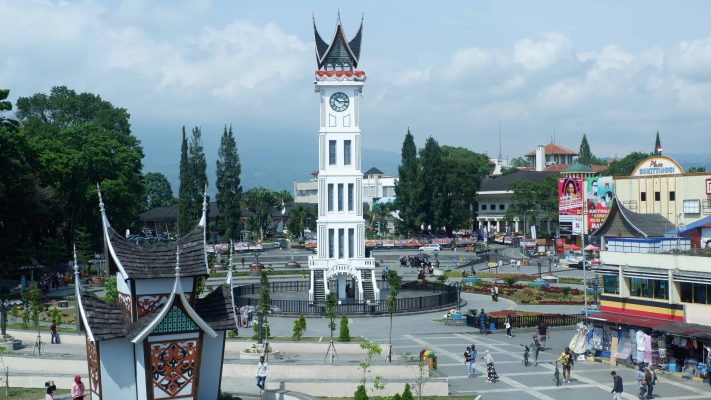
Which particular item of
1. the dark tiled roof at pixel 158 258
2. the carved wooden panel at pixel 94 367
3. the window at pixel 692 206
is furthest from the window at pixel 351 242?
the window at pixel 692 206

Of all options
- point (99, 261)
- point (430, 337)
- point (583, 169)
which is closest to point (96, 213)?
point (99, 261)

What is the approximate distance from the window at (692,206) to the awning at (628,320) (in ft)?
125

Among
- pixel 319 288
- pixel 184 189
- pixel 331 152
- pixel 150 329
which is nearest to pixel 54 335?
pixel 150 329

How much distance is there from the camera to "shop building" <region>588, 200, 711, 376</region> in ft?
113

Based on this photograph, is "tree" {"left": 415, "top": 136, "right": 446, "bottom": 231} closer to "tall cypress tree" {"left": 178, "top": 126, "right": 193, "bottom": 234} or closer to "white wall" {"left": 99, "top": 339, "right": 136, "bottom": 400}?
"tall cypress tree" {"left": 178, "top": 126, "right": 193, "bottom": 234}

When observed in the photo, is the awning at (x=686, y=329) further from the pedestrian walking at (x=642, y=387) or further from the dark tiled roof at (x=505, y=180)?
the dark tiled roof at (x=505, y=180)

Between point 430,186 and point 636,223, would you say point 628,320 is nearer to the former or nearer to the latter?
point 636,223

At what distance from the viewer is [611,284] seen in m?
39.4

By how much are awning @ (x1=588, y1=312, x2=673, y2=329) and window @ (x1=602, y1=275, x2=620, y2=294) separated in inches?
45.0

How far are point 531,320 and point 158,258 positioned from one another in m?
Result: 28.3

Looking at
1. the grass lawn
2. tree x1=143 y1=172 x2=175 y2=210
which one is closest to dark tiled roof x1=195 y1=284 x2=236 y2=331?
the grass lawn

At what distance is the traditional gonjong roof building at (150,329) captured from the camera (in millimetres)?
24688

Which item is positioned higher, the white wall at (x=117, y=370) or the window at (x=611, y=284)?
the window at (x=611, y=284)

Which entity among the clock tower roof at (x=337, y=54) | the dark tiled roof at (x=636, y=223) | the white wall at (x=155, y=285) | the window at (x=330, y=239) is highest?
the clock tower roof at (x=337, y=54)
